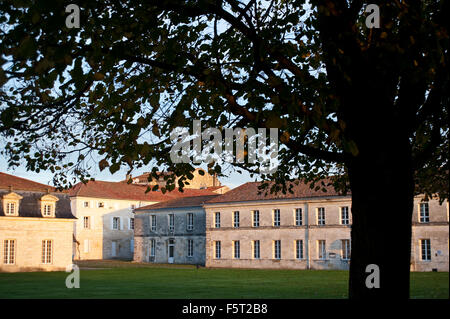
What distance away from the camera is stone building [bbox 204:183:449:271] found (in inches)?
1836

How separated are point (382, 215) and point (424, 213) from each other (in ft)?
140

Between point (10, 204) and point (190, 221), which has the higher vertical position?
point (10, 204)

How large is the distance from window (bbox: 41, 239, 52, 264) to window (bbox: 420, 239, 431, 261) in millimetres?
31726

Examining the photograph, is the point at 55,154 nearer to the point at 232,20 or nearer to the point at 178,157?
the point at 178,157

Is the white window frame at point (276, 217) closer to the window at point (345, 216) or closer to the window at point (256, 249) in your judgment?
the window at point (256, 249)

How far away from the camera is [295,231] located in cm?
5409

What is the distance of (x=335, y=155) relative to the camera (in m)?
8.07

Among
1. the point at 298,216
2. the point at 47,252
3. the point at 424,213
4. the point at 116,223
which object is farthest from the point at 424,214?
the point at 116,223

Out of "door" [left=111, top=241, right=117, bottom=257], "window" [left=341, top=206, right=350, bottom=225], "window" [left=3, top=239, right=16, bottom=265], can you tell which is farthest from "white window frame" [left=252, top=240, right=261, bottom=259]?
"door" [left=111, top=241, right=117, bottom=257]

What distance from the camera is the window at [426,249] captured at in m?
46.3

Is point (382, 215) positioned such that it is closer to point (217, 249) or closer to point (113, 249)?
point (217, 249)

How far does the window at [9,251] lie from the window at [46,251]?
269cm
